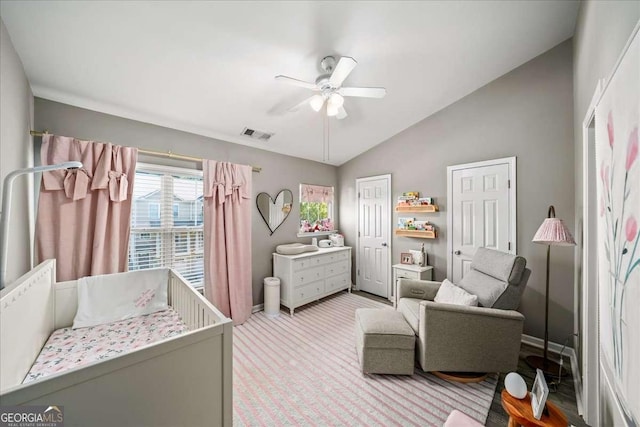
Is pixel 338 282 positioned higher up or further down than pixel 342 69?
further down

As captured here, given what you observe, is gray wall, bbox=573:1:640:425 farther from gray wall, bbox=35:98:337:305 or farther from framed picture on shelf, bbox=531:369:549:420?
gray wall, bbox=35:98:337:305

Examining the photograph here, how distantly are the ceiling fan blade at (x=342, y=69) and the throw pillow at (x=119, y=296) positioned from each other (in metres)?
2.26

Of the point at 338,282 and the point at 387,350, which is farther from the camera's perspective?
the point at 338,282

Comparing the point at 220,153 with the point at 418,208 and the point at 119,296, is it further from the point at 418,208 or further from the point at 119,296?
the point at 418,208

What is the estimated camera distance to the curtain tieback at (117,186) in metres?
2.19

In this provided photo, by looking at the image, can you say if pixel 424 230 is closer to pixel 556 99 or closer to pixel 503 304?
pixel 503 304

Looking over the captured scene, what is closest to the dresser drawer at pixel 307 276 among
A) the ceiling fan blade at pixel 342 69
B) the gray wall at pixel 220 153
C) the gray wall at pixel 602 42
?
the gray wall at pixel 220 153

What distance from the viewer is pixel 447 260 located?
3.18m

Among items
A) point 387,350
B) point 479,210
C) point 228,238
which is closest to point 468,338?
point 387,350

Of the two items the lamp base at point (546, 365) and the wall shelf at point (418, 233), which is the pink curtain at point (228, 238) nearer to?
the wall shelf at point (418, 233)

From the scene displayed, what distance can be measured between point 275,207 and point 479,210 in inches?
107

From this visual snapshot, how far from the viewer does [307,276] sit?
135 inches

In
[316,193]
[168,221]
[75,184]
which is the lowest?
[168,221]

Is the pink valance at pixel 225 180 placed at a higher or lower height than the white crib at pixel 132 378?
higher
